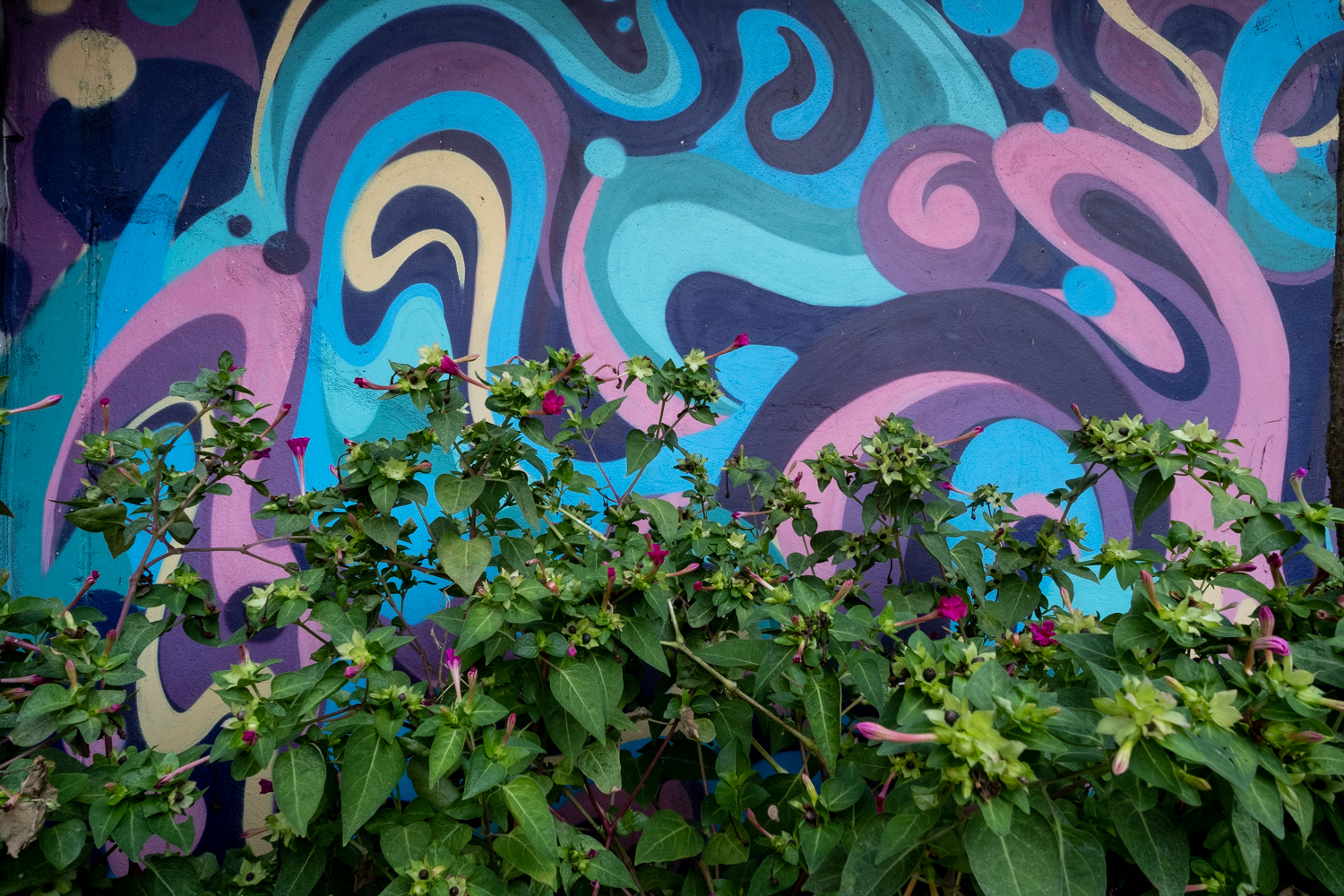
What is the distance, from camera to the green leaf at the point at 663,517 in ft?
5.89

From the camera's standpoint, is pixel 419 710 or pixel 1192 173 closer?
pixel 419 710

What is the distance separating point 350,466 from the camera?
5.49 ft

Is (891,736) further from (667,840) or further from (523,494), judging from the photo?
(523,494)

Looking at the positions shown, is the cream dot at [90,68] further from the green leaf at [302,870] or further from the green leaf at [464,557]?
the green leaf at [302,870]

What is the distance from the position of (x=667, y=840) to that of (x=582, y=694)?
479mm

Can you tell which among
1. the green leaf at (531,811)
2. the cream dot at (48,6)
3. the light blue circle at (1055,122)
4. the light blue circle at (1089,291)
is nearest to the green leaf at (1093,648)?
the green leaf at (531,811)

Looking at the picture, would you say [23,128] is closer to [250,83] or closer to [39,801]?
[250,83]

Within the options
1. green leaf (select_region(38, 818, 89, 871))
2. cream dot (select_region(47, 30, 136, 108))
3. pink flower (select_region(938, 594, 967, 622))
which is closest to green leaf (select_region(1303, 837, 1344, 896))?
pink flower (select_region(938, 594, 967, 622))

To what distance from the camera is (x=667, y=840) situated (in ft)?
5.44

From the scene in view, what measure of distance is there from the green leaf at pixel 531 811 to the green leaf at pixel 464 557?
41cm

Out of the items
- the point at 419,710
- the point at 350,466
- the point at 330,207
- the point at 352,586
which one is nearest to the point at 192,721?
the point at 352,586

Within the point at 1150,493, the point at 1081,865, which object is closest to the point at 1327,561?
the point at 1150,493

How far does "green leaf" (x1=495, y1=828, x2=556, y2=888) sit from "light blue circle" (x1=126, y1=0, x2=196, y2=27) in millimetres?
2981

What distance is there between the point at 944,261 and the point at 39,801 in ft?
9.46
